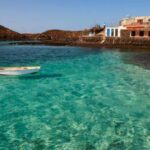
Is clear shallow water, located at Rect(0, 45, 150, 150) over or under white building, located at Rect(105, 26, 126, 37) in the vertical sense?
under

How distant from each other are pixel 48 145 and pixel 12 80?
44.2 feet

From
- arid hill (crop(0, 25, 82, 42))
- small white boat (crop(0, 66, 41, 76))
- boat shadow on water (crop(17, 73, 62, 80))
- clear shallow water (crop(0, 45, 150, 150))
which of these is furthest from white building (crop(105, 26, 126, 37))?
arid hill (crop(0, 25, 82, 42))

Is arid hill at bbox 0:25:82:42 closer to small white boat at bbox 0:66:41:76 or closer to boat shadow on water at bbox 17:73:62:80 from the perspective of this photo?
boat shadow on water at bbox 17:73:62:80

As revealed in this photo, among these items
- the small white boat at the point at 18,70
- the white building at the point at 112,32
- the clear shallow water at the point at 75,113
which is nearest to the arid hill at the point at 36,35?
the white building at the point at 112,32

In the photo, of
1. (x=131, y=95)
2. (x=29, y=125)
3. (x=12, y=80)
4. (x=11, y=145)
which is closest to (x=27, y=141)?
(x=11, y=145)

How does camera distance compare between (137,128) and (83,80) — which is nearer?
(137,128)

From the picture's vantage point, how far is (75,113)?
1527 cm

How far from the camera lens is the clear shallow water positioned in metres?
11.5

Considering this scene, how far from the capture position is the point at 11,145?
1123cm

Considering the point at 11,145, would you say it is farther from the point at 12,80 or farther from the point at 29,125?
the point at 12,80

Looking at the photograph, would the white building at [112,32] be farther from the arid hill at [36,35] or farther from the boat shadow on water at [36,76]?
the arid hill at [36,35]

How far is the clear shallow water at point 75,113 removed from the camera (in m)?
11.5

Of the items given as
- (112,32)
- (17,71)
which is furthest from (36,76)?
(112,32)

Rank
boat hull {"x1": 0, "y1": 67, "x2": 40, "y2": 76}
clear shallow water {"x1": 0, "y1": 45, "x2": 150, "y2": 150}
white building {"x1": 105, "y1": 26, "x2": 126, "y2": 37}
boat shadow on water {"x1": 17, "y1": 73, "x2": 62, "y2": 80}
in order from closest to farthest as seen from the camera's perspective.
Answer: clear shallow water {"x1": 0, "y1": 45, "x2": 150, "y2": 150}
boat hull {"x1": 0, "y1": 67, "x2": 40, "y2": 76}
boat shadow on water {"x1": 17, "y1": 73, "x2": 62, "y2": 80}
white building {"x1": 105, "y1": 26, "x2": 126, "y2": 37}
